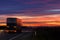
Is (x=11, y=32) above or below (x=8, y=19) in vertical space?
below

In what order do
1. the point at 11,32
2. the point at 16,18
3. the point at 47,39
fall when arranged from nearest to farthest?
1. the point at 47,39
2. the point at 16,18
3. the point at 11,32

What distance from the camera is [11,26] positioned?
36312 millimetres

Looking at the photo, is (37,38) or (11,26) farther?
(11,26)

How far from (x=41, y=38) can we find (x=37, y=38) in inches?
23.7

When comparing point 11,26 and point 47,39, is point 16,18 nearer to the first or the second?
point 11,26

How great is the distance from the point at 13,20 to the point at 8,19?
4.34 ft

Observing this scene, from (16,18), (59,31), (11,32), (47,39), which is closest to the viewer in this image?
(47,39)

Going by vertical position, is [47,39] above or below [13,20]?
below

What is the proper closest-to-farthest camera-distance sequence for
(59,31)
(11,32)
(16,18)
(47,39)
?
(47,39), (59,31), (16,18), (11,32)

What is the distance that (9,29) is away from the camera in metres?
36.9

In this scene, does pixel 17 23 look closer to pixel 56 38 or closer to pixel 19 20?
pixel 19 20

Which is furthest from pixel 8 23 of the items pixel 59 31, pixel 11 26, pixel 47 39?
pixel 47 39

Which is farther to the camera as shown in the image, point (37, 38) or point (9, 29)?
point (9, 29)

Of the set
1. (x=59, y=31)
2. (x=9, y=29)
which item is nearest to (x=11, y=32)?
(x=9, y=29)
